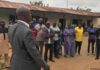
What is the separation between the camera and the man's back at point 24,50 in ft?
4.71

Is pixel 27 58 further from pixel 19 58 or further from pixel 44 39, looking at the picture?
pixel 44 39

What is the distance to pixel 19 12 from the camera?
5.12 ft

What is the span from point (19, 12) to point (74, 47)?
4485mm

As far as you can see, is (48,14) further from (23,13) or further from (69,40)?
(23,13)

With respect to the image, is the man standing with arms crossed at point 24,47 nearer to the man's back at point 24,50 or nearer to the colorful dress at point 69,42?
the man's back at point 24,50

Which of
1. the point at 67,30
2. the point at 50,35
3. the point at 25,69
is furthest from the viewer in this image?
the point at 67,30

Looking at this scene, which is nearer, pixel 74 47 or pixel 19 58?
pixel 19 58

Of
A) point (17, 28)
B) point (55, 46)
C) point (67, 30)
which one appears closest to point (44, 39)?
point (55, 46)

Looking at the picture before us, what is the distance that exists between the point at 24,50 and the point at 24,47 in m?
0.04

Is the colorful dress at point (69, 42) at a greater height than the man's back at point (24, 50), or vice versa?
the man's back at point (24, 50)

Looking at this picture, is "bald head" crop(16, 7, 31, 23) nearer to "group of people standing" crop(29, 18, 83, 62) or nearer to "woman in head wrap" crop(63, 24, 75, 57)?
"group of people standing" crop(29, 18, 83, 62)

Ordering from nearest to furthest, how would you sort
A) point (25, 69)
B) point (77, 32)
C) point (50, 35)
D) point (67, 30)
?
1. point (25, 69)
2. point (50, 35)
3. point (67, 30)
4. point (77, 32)

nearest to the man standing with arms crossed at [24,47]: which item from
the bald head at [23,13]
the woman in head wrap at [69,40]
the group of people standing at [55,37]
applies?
the bald head at [23,13]

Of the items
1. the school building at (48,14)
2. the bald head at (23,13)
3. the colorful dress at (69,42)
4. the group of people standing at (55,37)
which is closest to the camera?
the bald head at (23,13)
